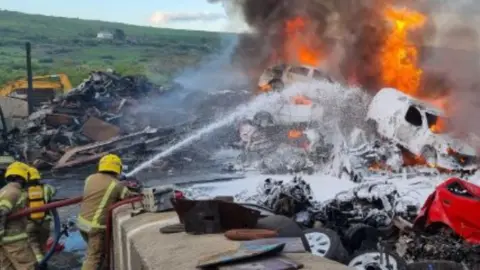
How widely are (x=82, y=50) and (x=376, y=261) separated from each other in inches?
2301

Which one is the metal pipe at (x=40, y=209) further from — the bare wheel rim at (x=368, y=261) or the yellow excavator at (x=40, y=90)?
the yellow excavator at (x=40, y=90)

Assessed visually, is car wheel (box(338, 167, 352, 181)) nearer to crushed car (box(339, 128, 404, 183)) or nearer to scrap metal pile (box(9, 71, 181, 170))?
crushed car (box(339, 128, 404, 183))

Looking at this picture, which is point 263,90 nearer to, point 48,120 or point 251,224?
point 48,120

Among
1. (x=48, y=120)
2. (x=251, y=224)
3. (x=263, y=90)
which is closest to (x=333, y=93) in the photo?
(x=263, y=90)

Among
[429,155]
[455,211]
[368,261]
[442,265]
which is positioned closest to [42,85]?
[429,155]

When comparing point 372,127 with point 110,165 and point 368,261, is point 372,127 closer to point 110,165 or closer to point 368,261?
point 368,261

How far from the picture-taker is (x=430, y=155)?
12891 mm

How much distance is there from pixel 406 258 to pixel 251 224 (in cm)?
274

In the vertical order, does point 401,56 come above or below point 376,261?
above

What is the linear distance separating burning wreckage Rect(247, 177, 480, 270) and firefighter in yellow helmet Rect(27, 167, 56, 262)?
274 centimetres

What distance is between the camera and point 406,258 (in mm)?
6469

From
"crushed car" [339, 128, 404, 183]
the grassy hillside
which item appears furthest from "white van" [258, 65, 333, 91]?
the grassy hillside

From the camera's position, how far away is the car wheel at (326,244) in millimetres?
6884

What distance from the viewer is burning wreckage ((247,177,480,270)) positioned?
249 inches
